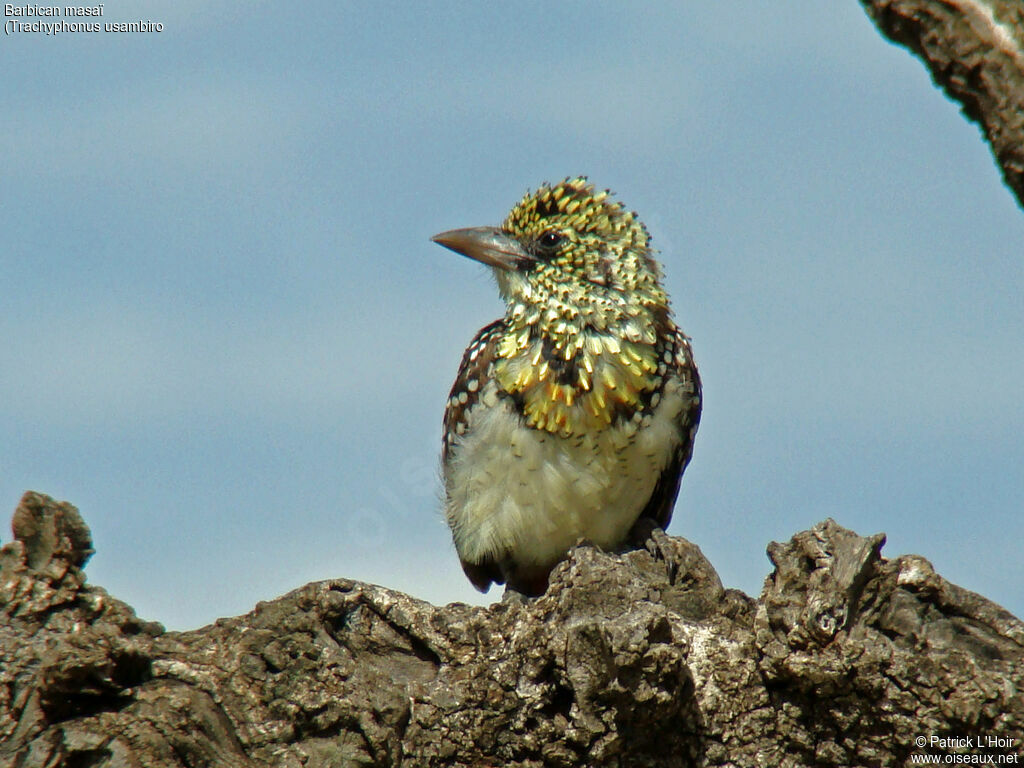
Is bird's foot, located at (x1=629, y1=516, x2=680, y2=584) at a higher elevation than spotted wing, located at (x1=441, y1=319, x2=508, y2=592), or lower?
lower

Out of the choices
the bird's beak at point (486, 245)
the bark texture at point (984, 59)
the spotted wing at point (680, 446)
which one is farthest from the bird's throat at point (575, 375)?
the bark texture at point (984, 59)

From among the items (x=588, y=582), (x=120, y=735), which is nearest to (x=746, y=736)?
(x=588, y=582)

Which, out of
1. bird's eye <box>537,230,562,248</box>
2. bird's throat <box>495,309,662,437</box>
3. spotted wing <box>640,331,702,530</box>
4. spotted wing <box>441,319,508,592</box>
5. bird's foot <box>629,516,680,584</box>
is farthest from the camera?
bird's eye <box>537,230,562,248</box>

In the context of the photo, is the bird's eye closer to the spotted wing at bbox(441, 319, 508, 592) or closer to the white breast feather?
the spotted wing at bbox(441, 319, 508, 592)

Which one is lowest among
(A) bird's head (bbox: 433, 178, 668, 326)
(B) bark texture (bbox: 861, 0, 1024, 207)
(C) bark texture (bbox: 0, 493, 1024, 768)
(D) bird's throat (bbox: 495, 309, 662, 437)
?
(C) bark texture (bbox: 0, 493, 1024, 768)

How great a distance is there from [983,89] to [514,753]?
8.80 feet

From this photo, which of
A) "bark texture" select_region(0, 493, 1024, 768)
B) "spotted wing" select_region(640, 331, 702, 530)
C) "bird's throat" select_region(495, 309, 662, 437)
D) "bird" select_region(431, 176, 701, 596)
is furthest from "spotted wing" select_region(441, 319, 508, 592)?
"bark texture" select_region(0, 493, 1024, 768)

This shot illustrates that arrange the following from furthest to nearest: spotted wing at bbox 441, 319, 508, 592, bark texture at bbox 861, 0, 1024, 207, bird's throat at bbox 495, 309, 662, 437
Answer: spotted wing at bbox 441, 319, 508, 592, bird's throat at bbox 495, 309, 662, 437, bark texture at bbox 861, 0, 1024, 207

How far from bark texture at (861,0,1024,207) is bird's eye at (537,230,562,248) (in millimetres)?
4203

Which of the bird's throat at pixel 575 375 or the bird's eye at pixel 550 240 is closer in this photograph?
the bird's throat at pixel 575 375

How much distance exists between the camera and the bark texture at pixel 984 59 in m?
2.27

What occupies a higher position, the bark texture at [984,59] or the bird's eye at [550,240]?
the bird's eye at [550,240]

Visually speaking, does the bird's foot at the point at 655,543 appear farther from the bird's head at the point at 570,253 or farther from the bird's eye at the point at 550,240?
the bird's eye at the point at 550,240

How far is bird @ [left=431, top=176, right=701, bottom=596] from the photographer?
608 cm
